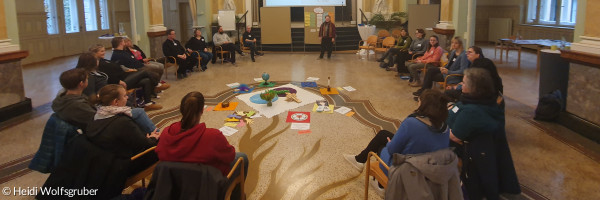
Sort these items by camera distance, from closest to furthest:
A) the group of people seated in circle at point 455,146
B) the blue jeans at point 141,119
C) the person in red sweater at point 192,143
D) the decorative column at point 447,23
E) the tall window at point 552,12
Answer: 1. the person in red sweater at point 192,143
2. the group of people seated in circle at point 455,146
3. the blue jeans at point 141,119
4. the decorative column at point 447,23
5. the tall window at point 552,12

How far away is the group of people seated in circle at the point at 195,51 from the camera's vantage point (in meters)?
9.21

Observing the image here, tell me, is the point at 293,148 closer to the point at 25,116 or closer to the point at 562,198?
the point at 562,198

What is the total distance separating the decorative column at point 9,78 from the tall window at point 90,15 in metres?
9.30

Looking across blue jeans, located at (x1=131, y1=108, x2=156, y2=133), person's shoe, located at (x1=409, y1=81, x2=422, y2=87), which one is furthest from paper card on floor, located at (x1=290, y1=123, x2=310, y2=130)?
person's shoe, located at (x1=409, y1=81, x2=422, y2=87)

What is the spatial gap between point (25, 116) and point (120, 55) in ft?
5.25

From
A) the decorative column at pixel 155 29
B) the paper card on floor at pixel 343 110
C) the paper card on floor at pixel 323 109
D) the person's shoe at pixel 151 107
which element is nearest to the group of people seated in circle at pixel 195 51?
the decorative column at pixel 155 29

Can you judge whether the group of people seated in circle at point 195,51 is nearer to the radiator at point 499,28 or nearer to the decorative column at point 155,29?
the decorative column at point 155,29

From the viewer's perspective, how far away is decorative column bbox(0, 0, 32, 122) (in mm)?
5992

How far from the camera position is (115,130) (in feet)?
9.70

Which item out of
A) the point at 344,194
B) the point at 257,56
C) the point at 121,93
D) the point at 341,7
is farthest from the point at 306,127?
the point at 341,7

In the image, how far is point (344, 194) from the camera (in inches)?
146

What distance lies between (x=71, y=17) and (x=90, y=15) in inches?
42.8

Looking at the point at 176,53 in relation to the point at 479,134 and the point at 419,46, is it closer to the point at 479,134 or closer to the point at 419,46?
the point at 419,46

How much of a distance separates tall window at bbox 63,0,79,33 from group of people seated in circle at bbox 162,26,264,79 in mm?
5739
